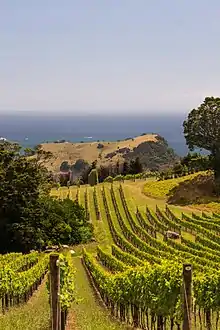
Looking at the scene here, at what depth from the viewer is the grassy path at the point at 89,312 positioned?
14839mm

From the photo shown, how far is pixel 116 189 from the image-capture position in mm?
58688

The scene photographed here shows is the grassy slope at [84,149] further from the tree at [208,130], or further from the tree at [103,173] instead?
the tree at [208,130]

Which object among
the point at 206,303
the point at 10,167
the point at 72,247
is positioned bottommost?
the point at 72,247

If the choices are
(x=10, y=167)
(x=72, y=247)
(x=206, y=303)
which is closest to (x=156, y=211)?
(x=72, y=247)

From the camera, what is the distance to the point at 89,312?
17.8 m

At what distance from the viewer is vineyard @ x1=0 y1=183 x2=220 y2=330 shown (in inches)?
589

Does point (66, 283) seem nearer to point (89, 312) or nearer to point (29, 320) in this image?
point (29, 320)

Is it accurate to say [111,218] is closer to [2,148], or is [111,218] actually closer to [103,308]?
[2,148]

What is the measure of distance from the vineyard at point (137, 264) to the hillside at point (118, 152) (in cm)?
7113

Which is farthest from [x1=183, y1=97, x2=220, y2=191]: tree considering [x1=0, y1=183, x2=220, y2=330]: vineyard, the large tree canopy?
the large tree canopy

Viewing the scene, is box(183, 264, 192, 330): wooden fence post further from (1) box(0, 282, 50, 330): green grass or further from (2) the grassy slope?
(2) the grassy slope

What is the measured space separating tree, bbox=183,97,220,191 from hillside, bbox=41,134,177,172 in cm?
6153

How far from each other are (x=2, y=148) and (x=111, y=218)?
12544 mm

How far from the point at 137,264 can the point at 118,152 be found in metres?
119
